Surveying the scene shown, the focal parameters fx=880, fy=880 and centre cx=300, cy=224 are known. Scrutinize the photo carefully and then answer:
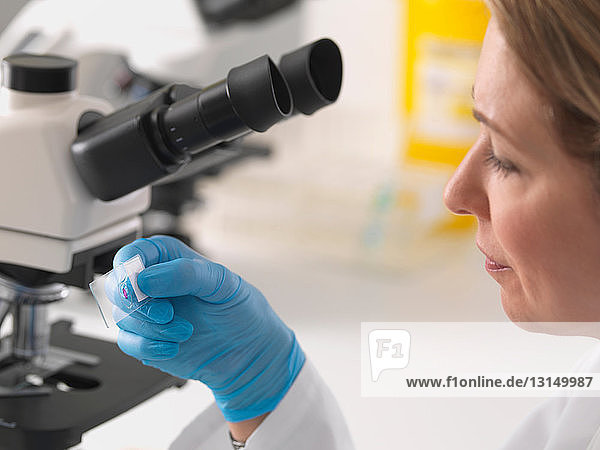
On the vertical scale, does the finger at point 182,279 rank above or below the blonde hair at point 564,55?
below

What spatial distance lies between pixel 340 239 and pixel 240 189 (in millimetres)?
338

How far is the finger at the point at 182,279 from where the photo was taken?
33.9 inches

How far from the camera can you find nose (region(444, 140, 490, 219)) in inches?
34.0

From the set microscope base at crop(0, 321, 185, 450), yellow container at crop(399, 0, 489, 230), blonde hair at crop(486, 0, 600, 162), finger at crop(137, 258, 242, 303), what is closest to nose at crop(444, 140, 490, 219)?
blonde hair at crop(486, 0, 600, 162)

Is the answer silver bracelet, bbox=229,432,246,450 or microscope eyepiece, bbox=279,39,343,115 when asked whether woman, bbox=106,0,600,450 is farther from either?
microscope eyepiece, bbox=279,39,343,115

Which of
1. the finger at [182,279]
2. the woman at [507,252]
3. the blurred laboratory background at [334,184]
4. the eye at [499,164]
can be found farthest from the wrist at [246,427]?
the eye at [499,164]

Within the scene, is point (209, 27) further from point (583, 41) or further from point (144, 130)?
point (583, 41)

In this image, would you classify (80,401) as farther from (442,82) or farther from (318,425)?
(442,82)

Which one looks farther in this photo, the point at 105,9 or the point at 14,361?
the point at 105,9

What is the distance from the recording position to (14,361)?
43.3 inches

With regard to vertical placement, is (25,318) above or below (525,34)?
below

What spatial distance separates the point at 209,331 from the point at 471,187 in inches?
13.0

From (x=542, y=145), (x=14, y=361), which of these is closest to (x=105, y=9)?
(x=14, y=361)

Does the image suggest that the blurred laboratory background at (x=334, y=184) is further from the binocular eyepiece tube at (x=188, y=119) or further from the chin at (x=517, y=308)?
the chin at (x=517, y=308)
